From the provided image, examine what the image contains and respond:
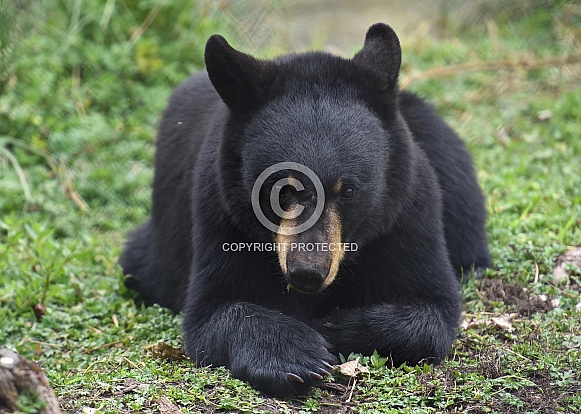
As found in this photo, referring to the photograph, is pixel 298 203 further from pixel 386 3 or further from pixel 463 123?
pixel 386 3

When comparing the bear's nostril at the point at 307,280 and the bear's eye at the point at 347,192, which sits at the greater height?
the bear's eye at the point at 347,192

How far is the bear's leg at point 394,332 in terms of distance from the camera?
4535mm

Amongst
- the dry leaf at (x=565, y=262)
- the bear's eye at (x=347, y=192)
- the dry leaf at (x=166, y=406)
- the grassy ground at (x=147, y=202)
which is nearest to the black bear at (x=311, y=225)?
the bear's eye at (x=347, y=192)

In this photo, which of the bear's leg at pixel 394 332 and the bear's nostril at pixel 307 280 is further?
the bear's leg at pixel 394 332

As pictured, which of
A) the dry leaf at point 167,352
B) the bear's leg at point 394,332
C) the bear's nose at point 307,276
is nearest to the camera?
the bear's nose at point 307,276

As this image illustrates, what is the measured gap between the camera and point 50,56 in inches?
352

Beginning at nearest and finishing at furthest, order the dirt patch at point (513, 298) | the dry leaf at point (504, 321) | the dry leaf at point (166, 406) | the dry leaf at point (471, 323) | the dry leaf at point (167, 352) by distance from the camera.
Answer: the dry leaf at point (166, 406) → the dry leaf at point (167, 352) → the dry leaf at point (504, 321) → the dry leaf at point (471, 323) → the dirt patch at point (513, 298)

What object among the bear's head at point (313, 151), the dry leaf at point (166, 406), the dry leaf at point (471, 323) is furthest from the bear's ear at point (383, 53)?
the dry leaf at point (166, 406)

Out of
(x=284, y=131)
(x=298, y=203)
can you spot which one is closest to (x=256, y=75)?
(x=284, y=131)

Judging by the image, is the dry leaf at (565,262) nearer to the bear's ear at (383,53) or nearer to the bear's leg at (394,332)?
the bear's leg at (394,332)

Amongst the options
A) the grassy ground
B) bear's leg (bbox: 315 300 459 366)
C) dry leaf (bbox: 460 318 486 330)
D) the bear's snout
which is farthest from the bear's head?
dry leaf (bbox: 460 318 486 330)

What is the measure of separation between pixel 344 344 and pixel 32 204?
3867 millimetres

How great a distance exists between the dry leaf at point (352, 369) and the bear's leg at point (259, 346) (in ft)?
0.26

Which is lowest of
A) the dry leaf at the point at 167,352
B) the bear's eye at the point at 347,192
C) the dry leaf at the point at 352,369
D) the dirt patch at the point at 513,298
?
the dry leaf at the point at 167,352
